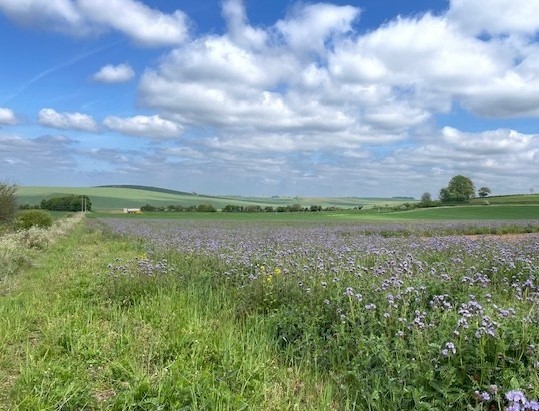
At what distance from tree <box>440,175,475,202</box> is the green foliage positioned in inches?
2718

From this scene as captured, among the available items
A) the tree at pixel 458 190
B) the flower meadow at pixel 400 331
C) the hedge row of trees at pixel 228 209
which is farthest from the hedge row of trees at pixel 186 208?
the flower meadow at pixel 400 331

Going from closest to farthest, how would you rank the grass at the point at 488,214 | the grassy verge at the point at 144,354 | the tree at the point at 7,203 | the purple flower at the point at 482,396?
the purple flower at the point at 482,396 → the grassy verge at the point at 144,354 → the tree at the point at 7,203 → the grass at the point at 488,214

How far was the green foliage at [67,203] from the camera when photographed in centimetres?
8438

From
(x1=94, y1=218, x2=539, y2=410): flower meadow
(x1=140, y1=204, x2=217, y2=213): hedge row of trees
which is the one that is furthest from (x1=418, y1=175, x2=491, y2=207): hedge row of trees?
(x1=94, y1=218, x2=539, y2=410): flower meadow

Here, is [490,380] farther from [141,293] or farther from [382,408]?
[141,293]

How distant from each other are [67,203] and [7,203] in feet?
181

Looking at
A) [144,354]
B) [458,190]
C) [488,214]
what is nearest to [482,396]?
[144,354]

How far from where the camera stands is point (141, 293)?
7.37 meters

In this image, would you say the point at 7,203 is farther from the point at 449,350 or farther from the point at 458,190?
the point at 458,190

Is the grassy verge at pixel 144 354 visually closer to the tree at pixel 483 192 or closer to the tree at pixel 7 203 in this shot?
the tree at pixel 7 203

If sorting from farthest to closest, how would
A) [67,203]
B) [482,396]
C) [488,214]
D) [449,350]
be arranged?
[67,203] → [488,214] → [449,350] → [482,396]

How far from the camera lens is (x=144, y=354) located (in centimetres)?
465

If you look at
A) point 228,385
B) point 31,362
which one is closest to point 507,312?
point 228,385

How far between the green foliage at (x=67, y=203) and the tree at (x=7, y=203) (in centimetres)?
5215
